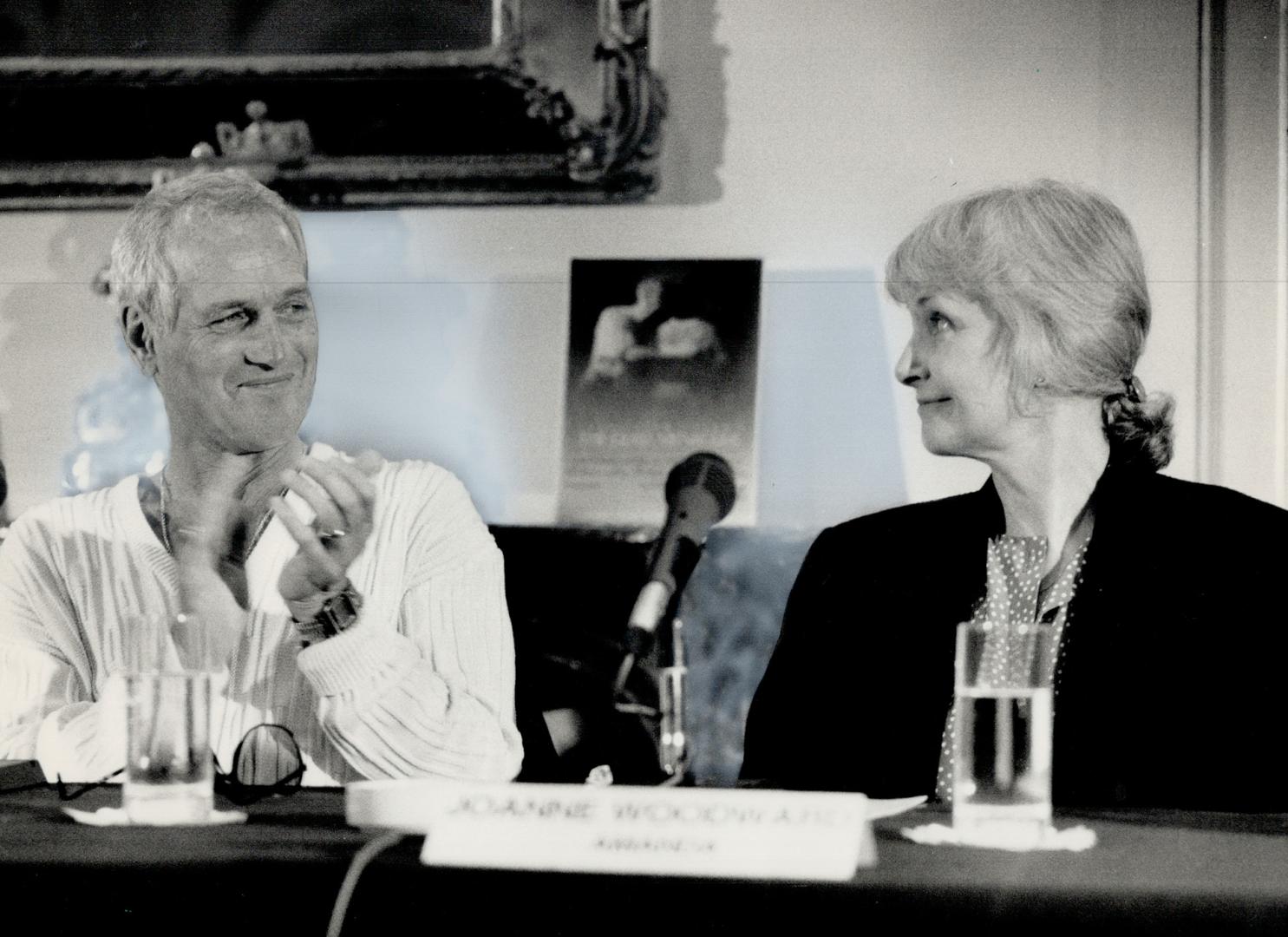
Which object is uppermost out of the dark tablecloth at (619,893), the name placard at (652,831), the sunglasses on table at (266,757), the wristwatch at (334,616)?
the wristwatch at (334,616)

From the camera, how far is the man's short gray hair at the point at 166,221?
2.03 metres

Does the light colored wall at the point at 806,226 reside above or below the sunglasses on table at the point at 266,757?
above

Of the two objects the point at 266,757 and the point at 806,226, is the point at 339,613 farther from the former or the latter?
the point at 806,226

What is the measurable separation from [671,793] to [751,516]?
3.01ft

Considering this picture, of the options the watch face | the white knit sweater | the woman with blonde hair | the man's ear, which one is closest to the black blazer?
the woman with blonde hair

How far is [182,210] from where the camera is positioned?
2033 millimetres

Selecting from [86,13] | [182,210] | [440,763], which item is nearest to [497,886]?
[440,763]

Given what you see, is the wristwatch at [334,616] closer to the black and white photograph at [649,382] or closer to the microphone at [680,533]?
the black and white photograph at [649,382]

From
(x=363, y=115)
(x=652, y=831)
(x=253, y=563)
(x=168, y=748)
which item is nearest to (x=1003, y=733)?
Result: (x=652, y=831)

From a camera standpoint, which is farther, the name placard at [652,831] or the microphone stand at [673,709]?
the microphone stand at [673,709]

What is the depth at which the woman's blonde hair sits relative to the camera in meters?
1.92

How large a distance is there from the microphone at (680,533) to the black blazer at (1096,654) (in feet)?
0.44

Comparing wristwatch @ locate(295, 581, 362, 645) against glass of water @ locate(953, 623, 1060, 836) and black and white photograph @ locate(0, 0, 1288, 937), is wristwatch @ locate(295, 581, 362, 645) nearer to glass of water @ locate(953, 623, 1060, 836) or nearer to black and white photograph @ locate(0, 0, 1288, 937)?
black and white photograph @ locate(0, 0, 1288, 937)

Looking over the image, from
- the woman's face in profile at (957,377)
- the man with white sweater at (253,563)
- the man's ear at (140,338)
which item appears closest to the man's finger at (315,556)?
the man with white sweater at (253,563)
